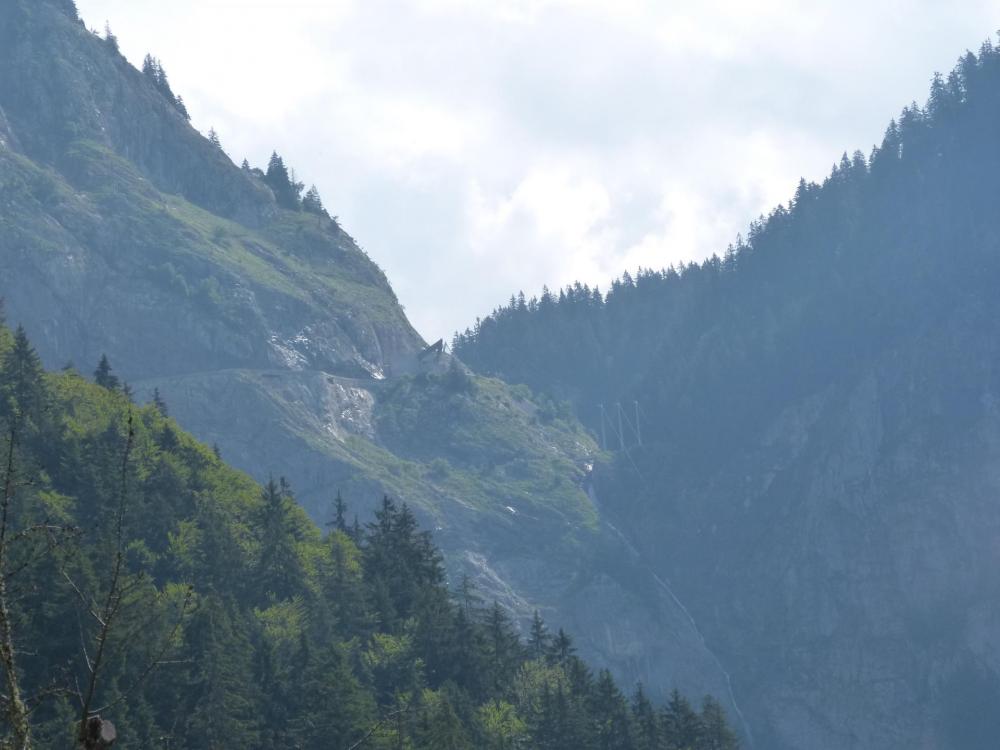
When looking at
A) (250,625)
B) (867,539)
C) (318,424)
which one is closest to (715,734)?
(250,625)

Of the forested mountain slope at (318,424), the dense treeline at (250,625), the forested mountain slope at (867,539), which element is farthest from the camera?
the forested mountain slope at (318,424)

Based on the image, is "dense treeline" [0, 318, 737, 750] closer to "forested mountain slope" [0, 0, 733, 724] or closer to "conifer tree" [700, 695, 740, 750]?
"conifer tree" [700, 695, 740, 750]

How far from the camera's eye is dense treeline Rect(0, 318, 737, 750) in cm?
5991

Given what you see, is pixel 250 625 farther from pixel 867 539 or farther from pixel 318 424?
pixel 867 539

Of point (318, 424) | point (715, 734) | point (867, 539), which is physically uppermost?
point (867, 539)

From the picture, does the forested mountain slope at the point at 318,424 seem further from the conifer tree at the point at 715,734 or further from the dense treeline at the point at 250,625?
the conifer tree at the point at 715,734

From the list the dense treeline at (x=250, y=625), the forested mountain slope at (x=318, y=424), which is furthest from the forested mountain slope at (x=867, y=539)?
the dense treeline at (x=250, y=625)

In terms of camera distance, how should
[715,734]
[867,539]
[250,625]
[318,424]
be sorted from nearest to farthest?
[250,625] → [715,734] → [867,539] → [318,424]

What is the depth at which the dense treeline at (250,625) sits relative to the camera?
59.9 meters

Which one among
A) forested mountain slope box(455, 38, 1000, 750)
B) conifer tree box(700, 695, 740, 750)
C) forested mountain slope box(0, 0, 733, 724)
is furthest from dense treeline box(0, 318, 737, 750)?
forested mountain slope box(455, 38, 1000, 750)

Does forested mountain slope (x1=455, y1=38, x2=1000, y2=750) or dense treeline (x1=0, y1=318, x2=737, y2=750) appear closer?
dense treeline (x1=0, y1=318, x2=737, y2=750)

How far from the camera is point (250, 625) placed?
3036 inches

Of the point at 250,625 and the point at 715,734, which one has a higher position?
the point at 715,734

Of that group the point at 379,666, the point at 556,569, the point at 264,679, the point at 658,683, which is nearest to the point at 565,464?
the point at 556,569
